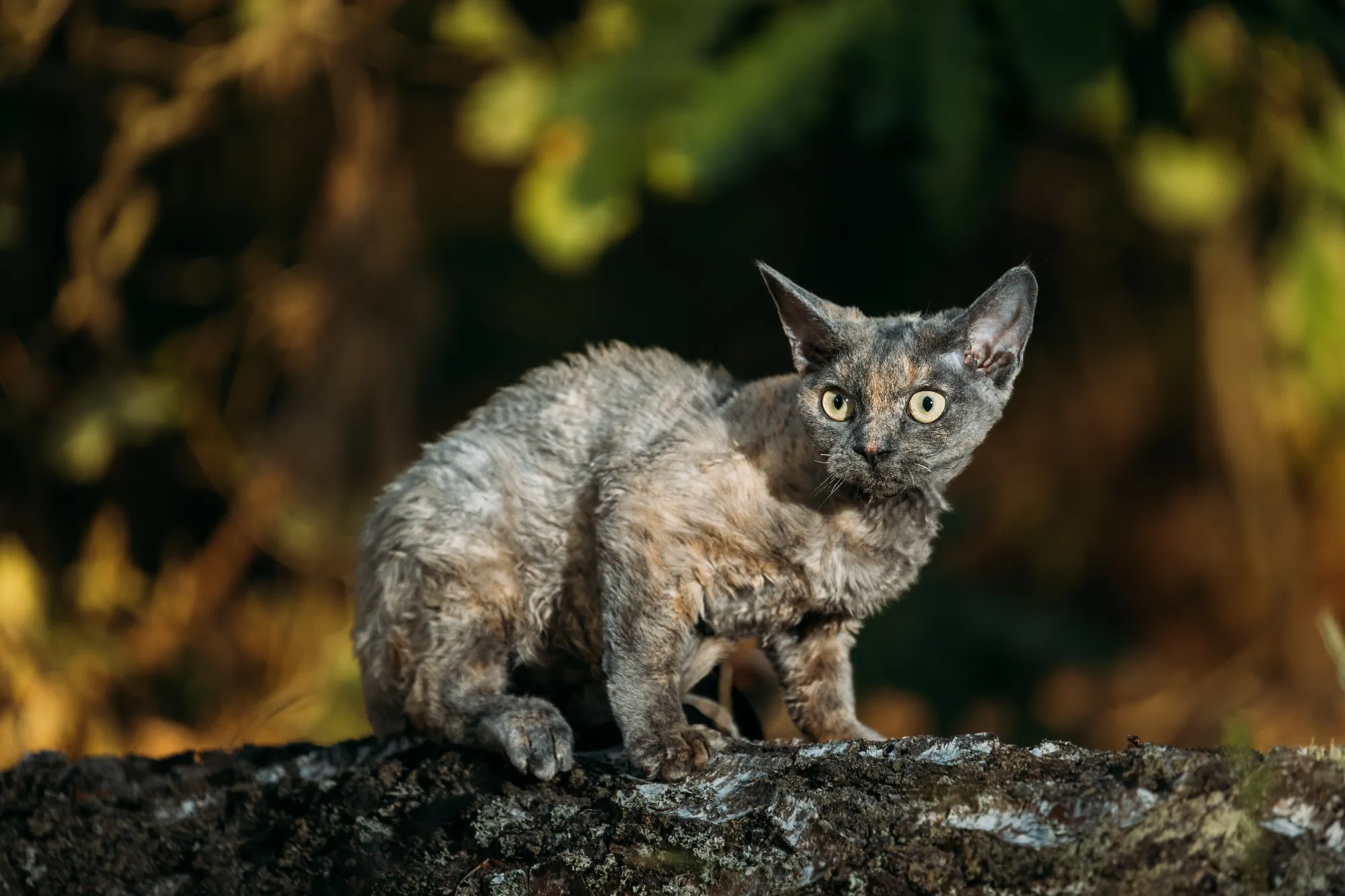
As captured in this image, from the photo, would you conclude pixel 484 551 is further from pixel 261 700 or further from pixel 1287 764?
pixel 261 700

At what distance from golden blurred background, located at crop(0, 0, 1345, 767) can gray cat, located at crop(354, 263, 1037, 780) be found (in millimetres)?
1484

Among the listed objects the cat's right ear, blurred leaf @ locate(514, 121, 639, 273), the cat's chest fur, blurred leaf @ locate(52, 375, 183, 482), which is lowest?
the cat's chest fur

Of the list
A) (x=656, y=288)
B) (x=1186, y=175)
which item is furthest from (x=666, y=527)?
(x=656, y=288)

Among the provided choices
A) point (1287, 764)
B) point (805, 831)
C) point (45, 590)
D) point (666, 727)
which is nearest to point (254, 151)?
point (45, 590)

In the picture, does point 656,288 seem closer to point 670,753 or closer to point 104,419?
point 104,419

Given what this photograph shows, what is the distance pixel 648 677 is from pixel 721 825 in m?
0.43

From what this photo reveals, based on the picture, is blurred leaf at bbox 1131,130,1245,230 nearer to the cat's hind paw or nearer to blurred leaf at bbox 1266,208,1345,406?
blurred leaf at bbox 1266,208,1345,406

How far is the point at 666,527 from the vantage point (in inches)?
Answer: 113

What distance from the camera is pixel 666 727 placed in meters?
2.81

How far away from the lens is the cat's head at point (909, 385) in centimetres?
271

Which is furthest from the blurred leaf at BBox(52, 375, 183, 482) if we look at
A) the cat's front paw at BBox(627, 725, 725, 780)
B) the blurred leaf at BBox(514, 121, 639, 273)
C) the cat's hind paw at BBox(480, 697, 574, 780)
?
the cat's front paw at BBox(627, 725, 725, 780)

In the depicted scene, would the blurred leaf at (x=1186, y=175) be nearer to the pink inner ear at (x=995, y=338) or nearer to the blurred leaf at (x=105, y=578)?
the pink inner ear at (x=995, y=338)

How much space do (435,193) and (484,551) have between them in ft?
16.1

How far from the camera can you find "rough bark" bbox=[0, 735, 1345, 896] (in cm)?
219
